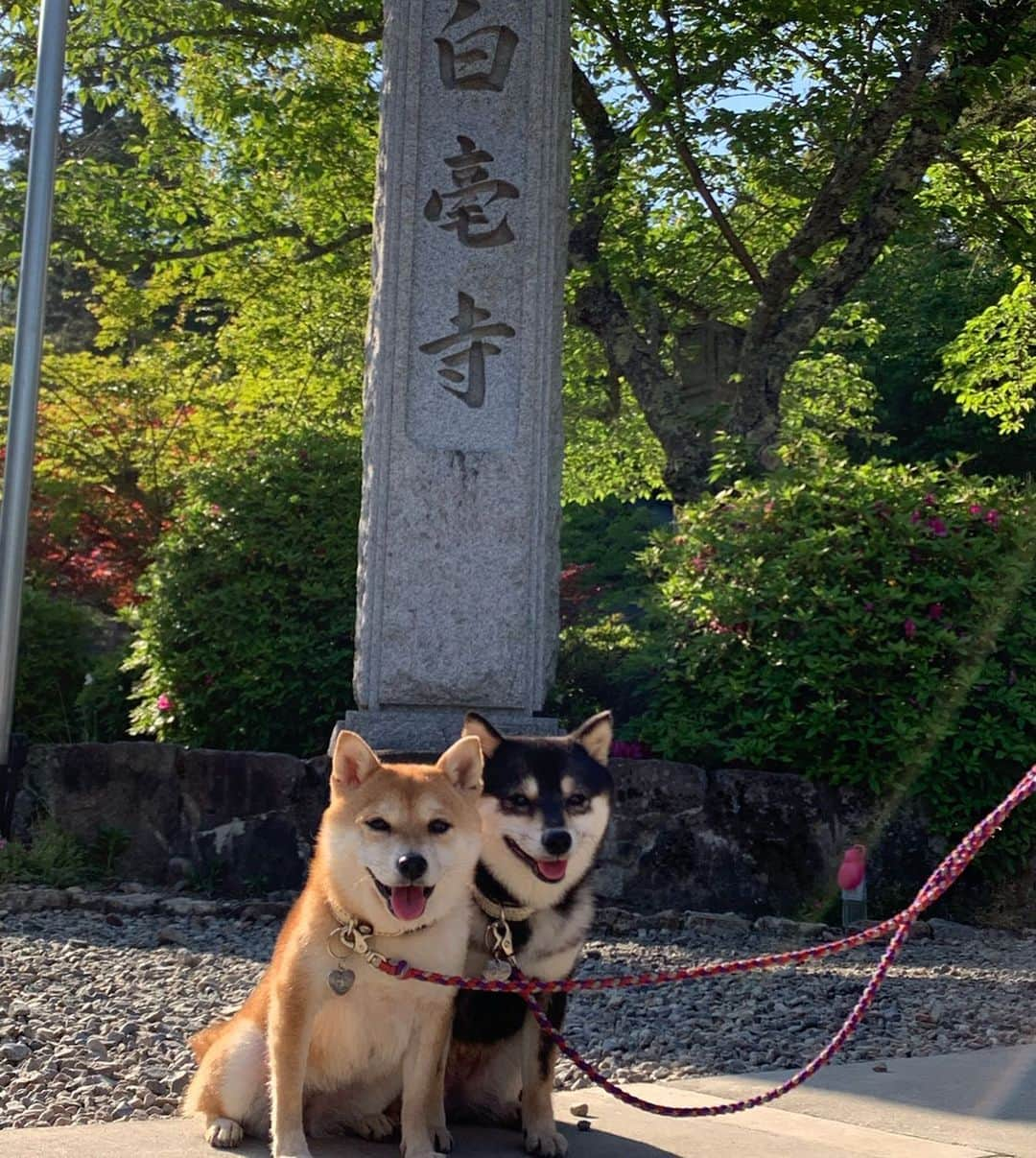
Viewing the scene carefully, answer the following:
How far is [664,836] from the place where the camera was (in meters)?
8.21

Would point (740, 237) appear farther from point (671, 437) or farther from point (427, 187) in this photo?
point (427, 187)

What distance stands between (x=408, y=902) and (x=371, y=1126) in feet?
2.31

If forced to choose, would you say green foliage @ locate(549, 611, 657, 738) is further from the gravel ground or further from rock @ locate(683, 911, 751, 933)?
the gravel ground

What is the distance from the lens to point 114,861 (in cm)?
872

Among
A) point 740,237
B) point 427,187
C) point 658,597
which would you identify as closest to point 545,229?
point 427,187

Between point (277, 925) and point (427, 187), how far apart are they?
3.97 meters

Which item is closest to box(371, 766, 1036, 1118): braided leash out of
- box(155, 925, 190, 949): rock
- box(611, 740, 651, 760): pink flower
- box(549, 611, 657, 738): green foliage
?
box(155, 925, 190, 949): rock

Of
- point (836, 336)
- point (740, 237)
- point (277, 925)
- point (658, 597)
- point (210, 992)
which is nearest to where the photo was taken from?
point (210, 992)

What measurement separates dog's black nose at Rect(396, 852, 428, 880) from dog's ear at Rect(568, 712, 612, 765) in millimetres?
874

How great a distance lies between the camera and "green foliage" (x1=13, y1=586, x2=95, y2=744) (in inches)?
455

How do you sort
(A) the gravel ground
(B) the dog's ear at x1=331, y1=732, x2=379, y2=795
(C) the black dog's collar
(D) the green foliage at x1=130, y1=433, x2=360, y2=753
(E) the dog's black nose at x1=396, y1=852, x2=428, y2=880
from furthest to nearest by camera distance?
1. (D) the green foliage at x1=130, y1=433, x2=360, y2=753
2. (A) the gravel ground
3. (C) the black dog's collar
4. (B) the dog's ear at x1=331, y1=732, x2=379, y2=795
5. (E) the dog's black nose at x1=396, y1=852, x2=428, y2=880

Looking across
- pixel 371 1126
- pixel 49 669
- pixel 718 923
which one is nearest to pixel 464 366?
pixel 718 923

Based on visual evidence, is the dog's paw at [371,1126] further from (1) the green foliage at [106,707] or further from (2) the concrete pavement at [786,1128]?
(1) the green foliage at [106,707]

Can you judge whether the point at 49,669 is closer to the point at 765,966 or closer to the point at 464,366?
the point at 464,366
